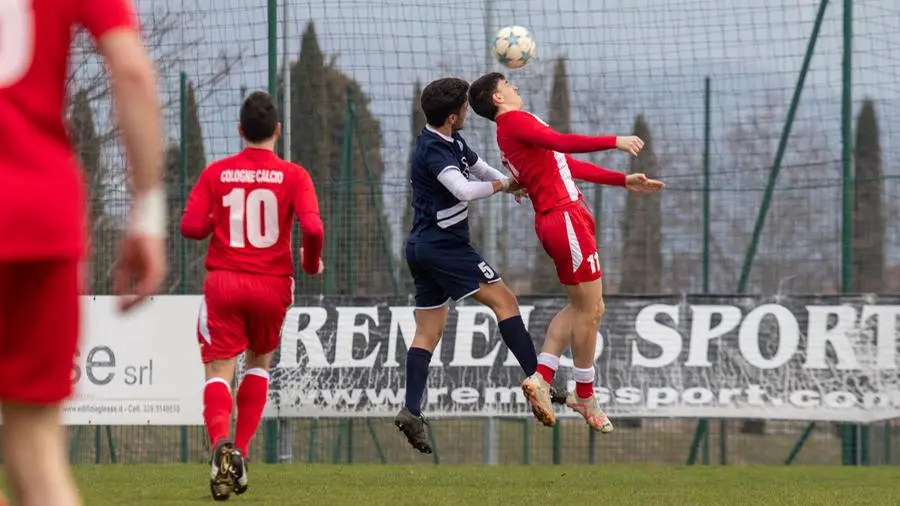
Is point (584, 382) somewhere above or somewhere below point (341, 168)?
below

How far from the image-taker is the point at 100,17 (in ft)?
9.00

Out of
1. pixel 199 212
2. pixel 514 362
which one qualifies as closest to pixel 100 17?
pixel 199 212

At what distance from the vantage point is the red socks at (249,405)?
7.28m

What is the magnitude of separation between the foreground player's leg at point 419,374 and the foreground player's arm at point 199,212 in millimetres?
1680

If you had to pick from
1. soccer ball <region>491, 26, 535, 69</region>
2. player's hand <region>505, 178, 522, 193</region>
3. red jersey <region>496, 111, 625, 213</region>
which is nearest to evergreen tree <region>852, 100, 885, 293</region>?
soccer ball <region>491, 26, 535, 69</region>

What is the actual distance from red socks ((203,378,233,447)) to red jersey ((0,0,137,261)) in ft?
14.5

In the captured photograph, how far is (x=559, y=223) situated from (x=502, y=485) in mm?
1844

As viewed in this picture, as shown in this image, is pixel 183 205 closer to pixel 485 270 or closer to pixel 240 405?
pixel 485 270

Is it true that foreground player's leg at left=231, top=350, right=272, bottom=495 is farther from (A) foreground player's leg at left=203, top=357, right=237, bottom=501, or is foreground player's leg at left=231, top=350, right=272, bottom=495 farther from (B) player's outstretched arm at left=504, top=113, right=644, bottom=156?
(B) player's outstretched arm at left=504, top=113, right=644, bottom=156

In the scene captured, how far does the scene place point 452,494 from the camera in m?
8.09

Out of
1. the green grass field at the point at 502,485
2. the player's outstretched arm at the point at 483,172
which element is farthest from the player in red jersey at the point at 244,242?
the player's outstretched arm at the point at 483,172

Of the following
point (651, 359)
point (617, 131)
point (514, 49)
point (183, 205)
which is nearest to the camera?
point (514, 49)

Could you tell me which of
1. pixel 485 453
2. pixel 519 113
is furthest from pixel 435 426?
pixel 519 113

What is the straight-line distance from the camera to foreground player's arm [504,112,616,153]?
24.4 feet
